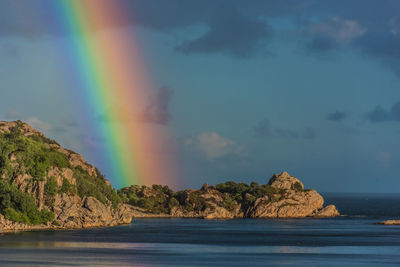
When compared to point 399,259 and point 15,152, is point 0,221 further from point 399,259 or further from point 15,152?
point 399,259

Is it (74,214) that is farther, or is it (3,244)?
(74,214)

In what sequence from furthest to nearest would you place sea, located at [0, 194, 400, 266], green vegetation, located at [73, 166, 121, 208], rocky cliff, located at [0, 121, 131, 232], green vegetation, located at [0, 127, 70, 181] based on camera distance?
green vegetation, located at [73, 166, 121, 208]
green vegetation, located at [0, 127, 70, 181]
rocky cliff, located at [0, 121, 131, 232]
sea, located at [0, 194, 400, 266]

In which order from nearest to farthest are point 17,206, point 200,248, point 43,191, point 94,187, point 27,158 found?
point 200,248 < point 17,206 < point 43,191 < point 27,158 < point 94,187

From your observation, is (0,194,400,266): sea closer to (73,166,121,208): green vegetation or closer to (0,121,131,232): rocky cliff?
(0,121,131,232): rocky cliff

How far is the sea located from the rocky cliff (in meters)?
7.77

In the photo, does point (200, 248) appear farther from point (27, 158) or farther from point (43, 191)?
point (27, 158)

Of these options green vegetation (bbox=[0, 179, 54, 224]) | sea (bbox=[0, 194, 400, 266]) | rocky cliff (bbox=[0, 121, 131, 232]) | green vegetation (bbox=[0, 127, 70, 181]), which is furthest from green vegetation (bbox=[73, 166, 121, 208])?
green vegetation (bbox=[0, 179, 54, 224])

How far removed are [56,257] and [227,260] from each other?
2210cm

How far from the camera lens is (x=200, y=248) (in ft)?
357

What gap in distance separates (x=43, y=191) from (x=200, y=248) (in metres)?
45.0

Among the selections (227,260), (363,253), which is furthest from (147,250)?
(363,253)

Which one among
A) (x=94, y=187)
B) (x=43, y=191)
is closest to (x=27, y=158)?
(x=43, y=191)

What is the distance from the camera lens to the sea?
289 feet

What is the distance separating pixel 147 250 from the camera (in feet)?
340
